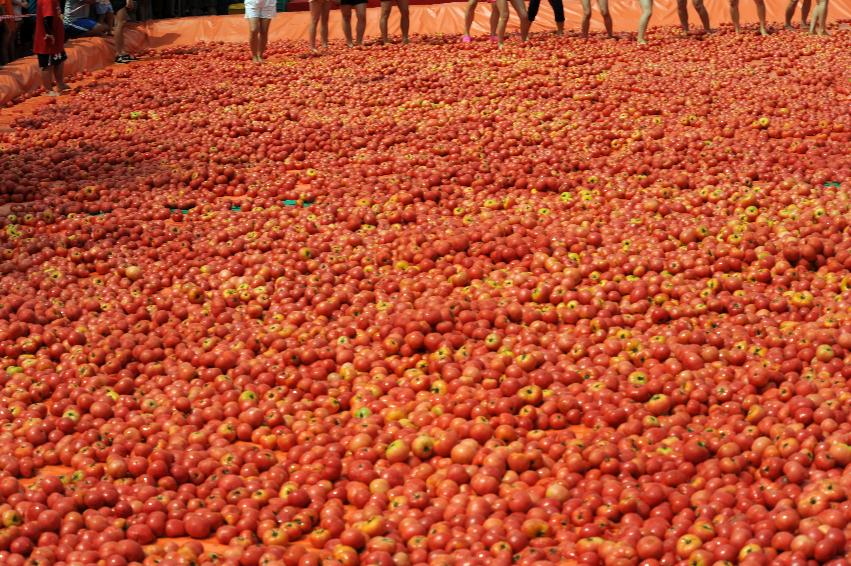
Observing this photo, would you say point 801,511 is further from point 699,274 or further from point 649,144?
point 649,144

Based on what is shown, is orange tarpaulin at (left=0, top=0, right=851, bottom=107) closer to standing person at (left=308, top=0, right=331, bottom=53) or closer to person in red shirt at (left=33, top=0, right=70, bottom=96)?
person in red shirt at (left=33, top=0, right=70, bottom=96)

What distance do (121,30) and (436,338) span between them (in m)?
15.2

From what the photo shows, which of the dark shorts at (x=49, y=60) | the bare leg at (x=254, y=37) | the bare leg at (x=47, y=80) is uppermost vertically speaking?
the bare leg at (x=254, y=37)

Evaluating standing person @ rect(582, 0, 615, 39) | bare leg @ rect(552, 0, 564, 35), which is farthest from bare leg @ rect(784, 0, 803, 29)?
bare leg @ rect(552, 0, 564, 35)

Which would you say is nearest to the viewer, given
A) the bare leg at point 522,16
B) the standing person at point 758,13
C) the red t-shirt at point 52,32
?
the red t-shirt at point 52,32

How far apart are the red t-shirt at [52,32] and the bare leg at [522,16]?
288 inches

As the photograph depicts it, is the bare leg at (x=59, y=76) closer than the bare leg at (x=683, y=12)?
Yes

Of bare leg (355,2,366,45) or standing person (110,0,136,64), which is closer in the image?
bare leg (355,2,366,45)

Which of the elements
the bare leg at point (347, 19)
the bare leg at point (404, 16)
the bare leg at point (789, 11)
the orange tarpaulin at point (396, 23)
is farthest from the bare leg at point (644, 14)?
the bare leg at point (347, 19)

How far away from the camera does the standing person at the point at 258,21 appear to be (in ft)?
56.3

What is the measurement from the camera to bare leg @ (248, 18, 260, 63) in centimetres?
1755

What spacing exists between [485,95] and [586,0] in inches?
198

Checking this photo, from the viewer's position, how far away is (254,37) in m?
17.7

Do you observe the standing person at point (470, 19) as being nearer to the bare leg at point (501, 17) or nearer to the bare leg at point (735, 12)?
the bare leg at point (501, 17)
